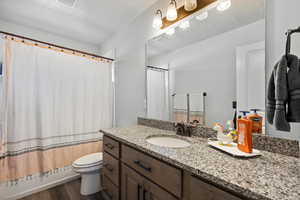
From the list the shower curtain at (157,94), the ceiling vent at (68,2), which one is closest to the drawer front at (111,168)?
the shower curtain at (157,94)

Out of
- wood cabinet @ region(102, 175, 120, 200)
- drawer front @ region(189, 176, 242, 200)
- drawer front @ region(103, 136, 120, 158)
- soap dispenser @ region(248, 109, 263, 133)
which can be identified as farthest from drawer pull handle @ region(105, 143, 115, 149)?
soap dispenser @ region(248, 109, 263, 133)

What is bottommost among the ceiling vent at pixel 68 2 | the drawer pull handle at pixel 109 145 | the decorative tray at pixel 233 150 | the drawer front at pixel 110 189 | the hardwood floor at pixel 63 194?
the hardwood floor at pixel 63 194

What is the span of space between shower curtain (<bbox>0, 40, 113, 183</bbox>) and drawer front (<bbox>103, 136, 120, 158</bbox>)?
0.81 metres

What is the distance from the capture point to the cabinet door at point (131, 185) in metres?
0.96

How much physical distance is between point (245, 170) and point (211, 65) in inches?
34.0

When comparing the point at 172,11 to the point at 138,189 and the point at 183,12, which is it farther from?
the point at 138,189

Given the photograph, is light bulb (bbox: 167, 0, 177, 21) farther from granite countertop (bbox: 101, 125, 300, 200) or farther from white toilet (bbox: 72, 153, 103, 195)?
white toilet (bbox: 72, 153, 103, 195)

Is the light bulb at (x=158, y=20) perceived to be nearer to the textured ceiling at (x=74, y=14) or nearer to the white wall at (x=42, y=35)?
the textured ceiling at (x=74, y=14)

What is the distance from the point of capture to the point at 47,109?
173cm

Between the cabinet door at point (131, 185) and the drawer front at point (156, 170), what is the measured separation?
0.20ft

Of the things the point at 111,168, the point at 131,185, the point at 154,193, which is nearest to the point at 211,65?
the point at 154,193

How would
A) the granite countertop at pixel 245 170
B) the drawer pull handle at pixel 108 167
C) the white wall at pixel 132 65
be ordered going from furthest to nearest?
the white wall at pixel 132 65 → the drawer pull handle at pixel 108 167 → the granite countertop at pixel 245 170

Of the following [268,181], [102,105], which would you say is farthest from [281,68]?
[102,105]

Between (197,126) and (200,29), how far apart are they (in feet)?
2.95
